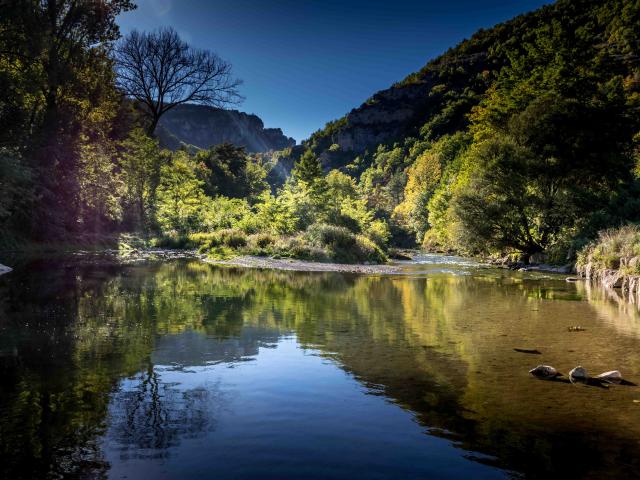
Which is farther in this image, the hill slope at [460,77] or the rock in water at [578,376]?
the hill slope at [460,77]

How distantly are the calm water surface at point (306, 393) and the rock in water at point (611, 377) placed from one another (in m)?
0.25

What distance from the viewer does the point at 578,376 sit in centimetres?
598

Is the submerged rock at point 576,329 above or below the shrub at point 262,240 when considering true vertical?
below

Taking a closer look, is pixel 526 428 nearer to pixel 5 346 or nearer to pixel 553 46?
pixel 5 346

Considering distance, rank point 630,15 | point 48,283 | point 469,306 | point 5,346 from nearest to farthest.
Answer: point 5,346, point 469,306, point 48,283, point 630,15

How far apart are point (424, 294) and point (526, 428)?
1101 cm

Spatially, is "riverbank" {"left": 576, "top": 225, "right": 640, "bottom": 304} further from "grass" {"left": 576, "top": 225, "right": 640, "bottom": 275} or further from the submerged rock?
the submerged rock

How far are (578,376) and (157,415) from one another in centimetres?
499

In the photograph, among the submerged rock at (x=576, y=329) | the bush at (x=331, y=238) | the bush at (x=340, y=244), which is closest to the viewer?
the submerged rock at (x=576, y=329)

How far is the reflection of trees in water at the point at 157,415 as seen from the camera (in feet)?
13.1

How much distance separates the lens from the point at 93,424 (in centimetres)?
433

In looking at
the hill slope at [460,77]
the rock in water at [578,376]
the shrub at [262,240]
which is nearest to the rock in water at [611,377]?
the rock in water at [578,376]

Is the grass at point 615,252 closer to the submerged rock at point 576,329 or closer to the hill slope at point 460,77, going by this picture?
the submerged rock at point 576,329

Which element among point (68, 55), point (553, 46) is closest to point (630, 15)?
point (553, 46)
